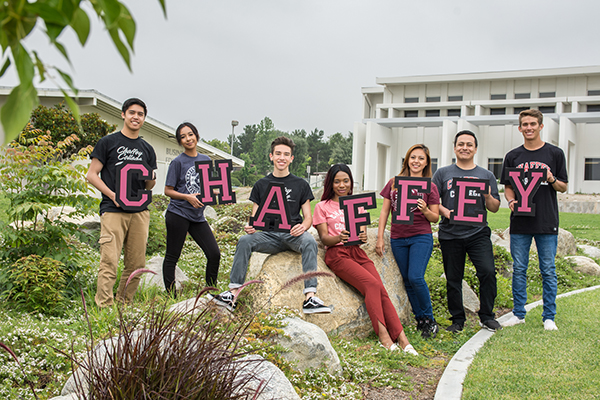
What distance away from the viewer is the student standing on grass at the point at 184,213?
216 inches

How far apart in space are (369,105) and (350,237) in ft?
144

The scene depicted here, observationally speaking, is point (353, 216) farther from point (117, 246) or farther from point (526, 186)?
point (117, 246)

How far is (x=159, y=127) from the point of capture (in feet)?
73.8

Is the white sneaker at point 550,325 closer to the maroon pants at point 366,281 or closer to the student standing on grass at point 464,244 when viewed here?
the student standing on grass at point 464,244

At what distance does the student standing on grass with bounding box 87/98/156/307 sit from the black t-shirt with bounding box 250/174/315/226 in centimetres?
117

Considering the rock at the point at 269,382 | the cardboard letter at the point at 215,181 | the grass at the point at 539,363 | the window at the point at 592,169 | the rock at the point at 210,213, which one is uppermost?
the window at the point at 592,169

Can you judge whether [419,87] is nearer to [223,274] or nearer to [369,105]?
[369,105]

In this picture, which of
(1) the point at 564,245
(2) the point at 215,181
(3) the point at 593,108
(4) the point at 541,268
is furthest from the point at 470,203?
(3) the point at 593,108

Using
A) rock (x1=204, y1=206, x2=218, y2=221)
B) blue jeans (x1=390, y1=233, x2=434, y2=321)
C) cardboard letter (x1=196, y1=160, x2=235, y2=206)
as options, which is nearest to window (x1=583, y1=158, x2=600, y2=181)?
rock (x1=204, y1=206, x2=218, y2=221)

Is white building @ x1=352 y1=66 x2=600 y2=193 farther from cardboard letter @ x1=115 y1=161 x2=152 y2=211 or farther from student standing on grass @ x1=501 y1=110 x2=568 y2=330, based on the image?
cardboard letter @ x1=115 y1=161 x2=152 y2=211

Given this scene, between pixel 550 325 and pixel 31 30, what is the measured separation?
238 inches

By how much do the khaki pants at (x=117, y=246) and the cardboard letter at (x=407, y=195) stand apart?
2.85m

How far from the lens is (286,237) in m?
5.40

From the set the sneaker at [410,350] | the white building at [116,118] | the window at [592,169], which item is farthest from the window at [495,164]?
the sneaker at [410,350]
